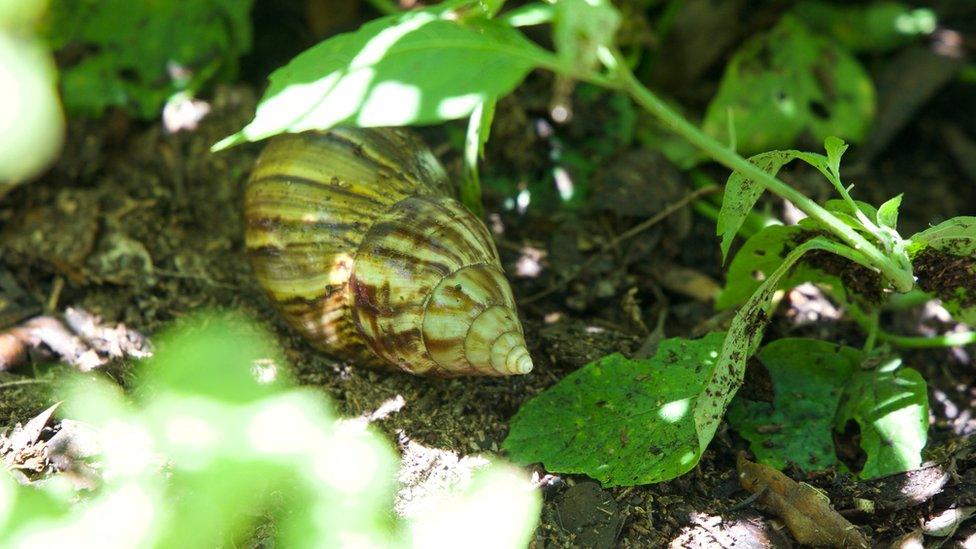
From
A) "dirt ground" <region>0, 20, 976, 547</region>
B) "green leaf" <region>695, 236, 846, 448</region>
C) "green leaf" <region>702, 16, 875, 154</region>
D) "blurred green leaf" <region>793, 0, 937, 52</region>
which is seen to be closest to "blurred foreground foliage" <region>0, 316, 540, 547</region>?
"dirt ground" <region>0, 20, 976, 547</region>

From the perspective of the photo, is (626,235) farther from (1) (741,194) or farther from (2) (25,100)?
(2) (25,100)

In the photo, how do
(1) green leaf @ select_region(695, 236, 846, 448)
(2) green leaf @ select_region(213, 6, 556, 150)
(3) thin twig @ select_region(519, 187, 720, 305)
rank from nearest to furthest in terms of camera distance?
(2) green leaf @ select_region(213, 6, 556, 150) < (1) green leaf @ select_region(695, 236, 846, 448) < (3) thin twig @ select_region(519, 187, 720, 305)

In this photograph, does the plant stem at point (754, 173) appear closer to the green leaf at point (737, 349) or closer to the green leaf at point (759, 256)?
the green leaf at point (737, 349)

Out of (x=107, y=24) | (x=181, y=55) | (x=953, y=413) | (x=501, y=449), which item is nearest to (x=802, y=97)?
(x=953, y=413)

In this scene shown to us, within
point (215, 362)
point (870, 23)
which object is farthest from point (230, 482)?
point (870, 23)

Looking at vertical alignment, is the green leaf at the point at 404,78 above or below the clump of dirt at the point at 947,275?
above

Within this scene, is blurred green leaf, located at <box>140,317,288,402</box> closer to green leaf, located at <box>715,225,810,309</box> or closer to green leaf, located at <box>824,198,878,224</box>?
green leaf, located at <box>715,225,810,309</box>

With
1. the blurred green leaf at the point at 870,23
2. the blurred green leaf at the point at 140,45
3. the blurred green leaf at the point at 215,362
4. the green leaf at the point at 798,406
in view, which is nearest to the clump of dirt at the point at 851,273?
the green leaf at the point at 798,406
